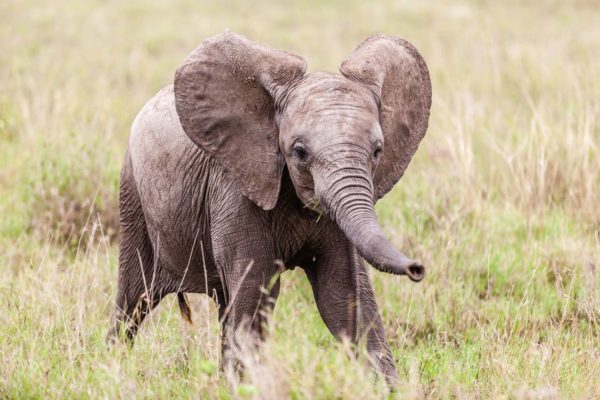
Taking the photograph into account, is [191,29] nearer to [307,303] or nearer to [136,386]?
[307,303]

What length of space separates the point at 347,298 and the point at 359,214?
32.5 inches

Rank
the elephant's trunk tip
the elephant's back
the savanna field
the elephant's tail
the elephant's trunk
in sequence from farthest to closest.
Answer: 1. the elephant's tail
2. the elephant's back
3. the savanna field
4. the elephant's trunk
5. the elephant's trunk tip

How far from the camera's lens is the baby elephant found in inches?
163

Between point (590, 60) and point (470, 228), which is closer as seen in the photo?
point (470, 228)

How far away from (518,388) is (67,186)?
13.0ft

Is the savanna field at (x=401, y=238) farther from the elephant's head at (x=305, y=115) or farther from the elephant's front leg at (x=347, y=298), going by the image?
the elephant's head at (x=305, y=115)

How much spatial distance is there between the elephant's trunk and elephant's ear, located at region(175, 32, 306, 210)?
0.53m

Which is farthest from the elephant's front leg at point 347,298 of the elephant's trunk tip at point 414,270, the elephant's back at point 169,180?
the elephant's trunk tip at point 414,270

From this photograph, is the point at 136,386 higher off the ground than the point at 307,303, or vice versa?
the point at 136,386

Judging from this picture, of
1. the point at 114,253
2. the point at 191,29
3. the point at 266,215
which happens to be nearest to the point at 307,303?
the point at 114,253

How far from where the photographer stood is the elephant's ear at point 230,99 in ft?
14.6

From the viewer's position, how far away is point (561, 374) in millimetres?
4723

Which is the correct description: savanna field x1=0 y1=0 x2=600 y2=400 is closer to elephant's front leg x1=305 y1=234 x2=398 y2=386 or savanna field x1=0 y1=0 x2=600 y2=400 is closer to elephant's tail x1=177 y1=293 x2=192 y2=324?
elephant's tail x1=177 y1=293 x2=192 y2=324

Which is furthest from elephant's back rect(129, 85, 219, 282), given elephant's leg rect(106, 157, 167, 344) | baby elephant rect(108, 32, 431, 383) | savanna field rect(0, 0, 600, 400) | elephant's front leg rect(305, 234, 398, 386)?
elephant's front leg rect(305, 234, 398, 386)
